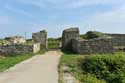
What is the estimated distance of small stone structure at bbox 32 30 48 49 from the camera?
31000 millimetres

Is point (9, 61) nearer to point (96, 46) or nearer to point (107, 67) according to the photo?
point (107, 67)

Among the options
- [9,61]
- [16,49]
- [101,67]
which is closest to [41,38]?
[16,49]

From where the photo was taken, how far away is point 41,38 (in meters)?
31.3

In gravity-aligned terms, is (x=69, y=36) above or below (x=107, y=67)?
above

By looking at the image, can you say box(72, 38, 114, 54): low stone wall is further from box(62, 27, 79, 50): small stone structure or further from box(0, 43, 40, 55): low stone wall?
box(62, 27, 79, 50): small stone structure

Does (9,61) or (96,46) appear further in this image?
(96,46)

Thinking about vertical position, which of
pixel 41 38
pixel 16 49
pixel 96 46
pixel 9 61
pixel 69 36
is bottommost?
pixel 9 61

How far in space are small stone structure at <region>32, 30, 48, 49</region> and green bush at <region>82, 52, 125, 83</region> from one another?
11.6m

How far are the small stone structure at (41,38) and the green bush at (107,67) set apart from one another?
1165 centimetres

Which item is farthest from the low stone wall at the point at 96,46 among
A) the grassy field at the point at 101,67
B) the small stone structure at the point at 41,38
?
the small stone structure at the point at 41,38

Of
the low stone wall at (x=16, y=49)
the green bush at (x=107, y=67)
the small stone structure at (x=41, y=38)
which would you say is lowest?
the green bush at (x=107, y=67)

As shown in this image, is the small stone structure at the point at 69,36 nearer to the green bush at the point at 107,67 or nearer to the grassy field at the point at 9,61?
the grassy field at the point at 9,61

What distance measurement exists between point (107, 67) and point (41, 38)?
13.3 meters

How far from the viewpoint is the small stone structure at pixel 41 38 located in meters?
31.0
